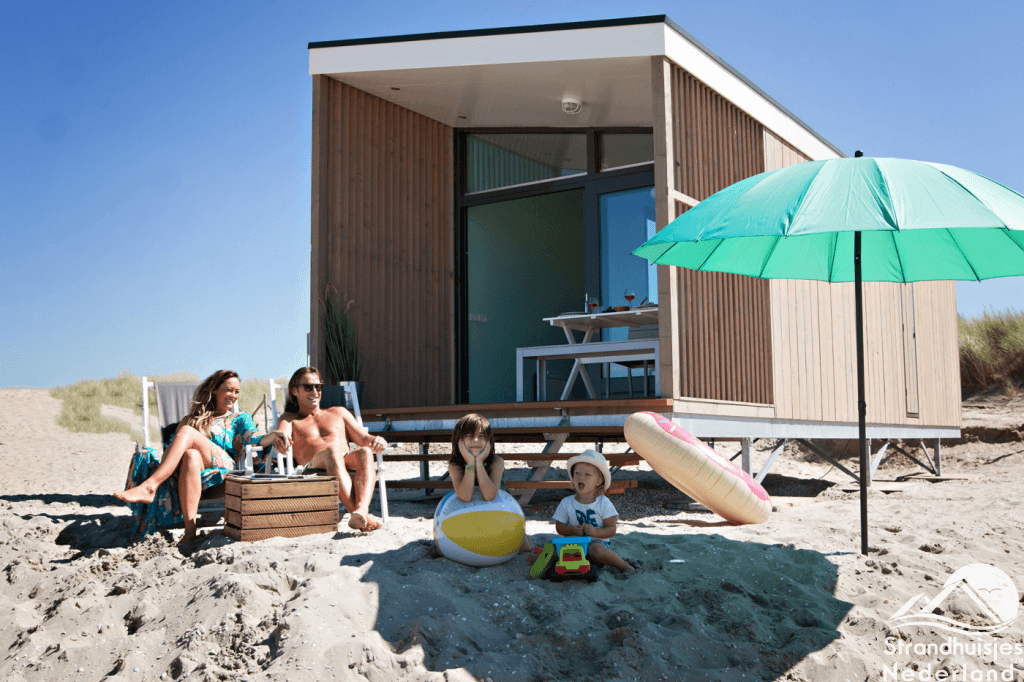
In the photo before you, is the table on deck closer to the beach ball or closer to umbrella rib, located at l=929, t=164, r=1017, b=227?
the beach ball

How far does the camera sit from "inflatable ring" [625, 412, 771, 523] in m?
4.57

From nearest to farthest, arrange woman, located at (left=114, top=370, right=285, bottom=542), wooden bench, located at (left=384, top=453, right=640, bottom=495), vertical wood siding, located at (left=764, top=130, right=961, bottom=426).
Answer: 1. woman, located at (left=114, top=370, right=285, bottom=542)
2. wooden bench, located at (left=384, top=453, right=640, bottom=495)
3. vertical wood siding, located at (left=764, top=130, right=961, bottom=426)

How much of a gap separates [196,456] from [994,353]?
14922 mm

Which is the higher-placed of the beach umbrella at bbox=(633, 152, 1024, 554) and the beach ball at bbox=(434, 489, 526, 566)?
the beach umbrella at bbox=(633, 152, 1024, 554)

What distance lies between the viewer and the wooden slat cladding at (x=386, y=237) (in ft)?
22.5

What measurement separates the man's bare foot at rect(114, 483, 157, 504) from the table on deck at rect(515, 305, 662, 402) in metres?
3.28

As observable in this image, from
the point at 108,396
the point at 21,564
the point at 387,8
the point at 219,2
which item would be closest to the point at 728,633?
the point at 21,564

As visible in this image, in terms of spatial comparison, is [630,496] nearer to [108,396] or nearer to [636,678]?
[636,678]

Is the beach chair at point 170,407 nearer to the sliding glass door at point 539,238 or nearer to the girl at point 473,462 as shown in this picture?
the girl at point 473,462

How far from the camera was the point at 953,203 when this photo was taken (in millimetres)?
2895

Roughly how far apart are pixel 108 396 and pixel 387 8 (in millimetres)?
11640

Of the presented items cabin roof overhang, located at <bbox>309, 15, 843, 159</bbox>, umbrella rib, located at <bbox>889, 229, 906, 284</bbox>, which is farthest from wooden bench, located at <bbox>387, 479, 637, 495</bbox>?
cabin roof overhang, located at <bbox>309, 15, 843, 159</bbox>

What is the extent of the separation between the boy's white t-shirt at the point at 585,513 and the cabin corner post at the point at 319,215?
3.49 metres

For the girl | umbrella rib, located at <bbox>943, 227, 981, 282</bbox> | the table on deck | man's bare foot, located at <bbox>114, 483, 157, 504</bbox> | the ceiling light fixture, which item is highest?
the ceiling light fixture
